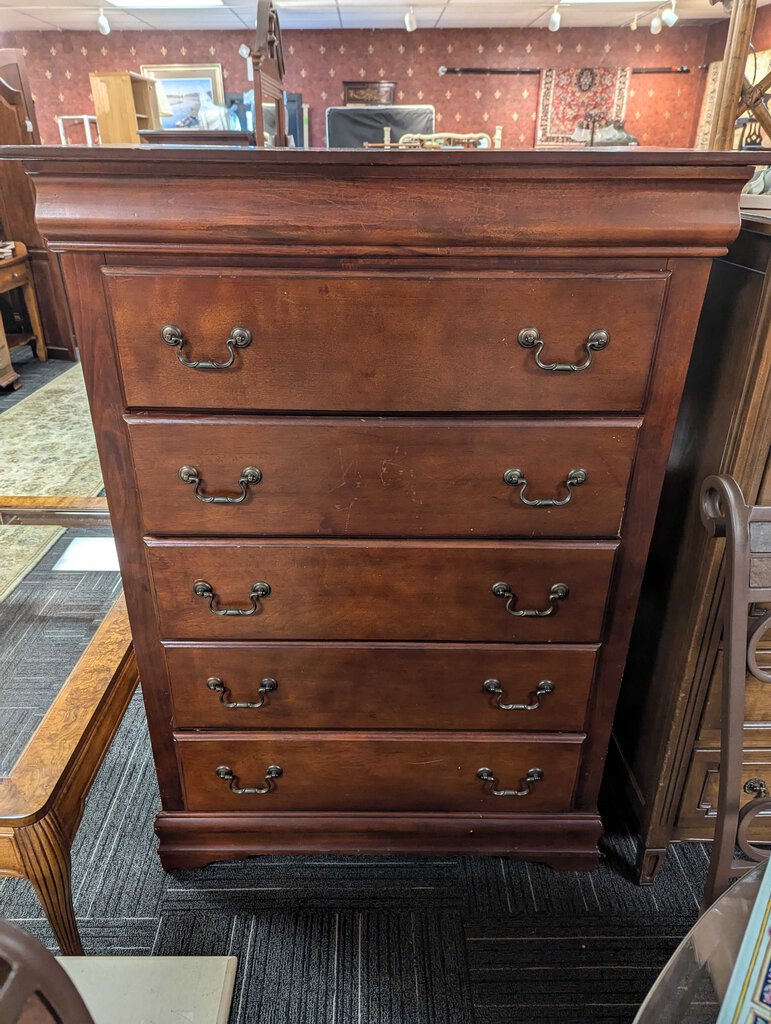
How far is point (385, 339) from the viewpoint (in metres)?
1.08

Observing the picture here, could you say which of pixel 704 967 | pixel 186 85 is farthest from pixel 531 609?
pixel 186 85

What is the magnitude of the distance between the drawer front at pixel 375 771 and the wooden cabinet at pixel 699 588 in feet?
0.67

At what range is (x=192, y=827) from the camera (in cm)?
152

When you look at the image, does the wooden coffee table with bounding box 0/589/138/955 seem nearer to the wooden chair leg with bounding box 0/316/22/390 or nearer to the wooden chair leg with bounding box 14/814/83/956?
the wooden chair leg with bounding box 14/814/83/956

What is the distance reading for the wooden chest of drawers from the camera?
100 cm

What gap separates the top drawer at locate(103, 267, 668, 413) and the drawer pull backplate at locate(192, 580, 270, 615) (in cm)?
33

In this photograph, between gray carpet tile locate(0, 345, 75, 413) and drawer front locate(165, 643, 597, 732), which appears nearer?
drawer front locate(165, 643, 597, 732)

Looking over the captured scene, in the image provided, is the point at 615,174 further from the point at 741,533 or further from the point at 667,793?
the point at 667,793

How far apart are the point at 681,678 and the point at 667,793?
287 mm

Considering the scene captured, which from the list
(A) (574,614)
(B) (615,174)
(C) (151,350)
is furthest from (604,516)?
(C) (151,350)

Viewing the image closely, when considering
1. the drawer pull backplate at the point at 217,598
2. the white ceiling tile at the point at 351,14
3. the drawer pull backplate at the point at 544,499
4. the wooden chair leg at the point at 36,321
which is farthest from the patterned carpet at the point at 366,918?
the white ceiling tile at the point at 351,14

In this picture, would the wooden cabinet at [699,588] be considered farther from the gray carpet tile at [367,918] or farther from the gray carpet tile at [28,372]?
the gray carpet tile at [28,372]

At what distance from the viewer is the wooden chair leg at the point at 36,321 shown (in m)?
5.15

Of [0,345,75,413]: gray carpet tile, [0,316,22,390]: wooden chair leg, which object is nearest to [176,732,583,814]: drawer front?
[0,345,75,413]: gray carpet tile
